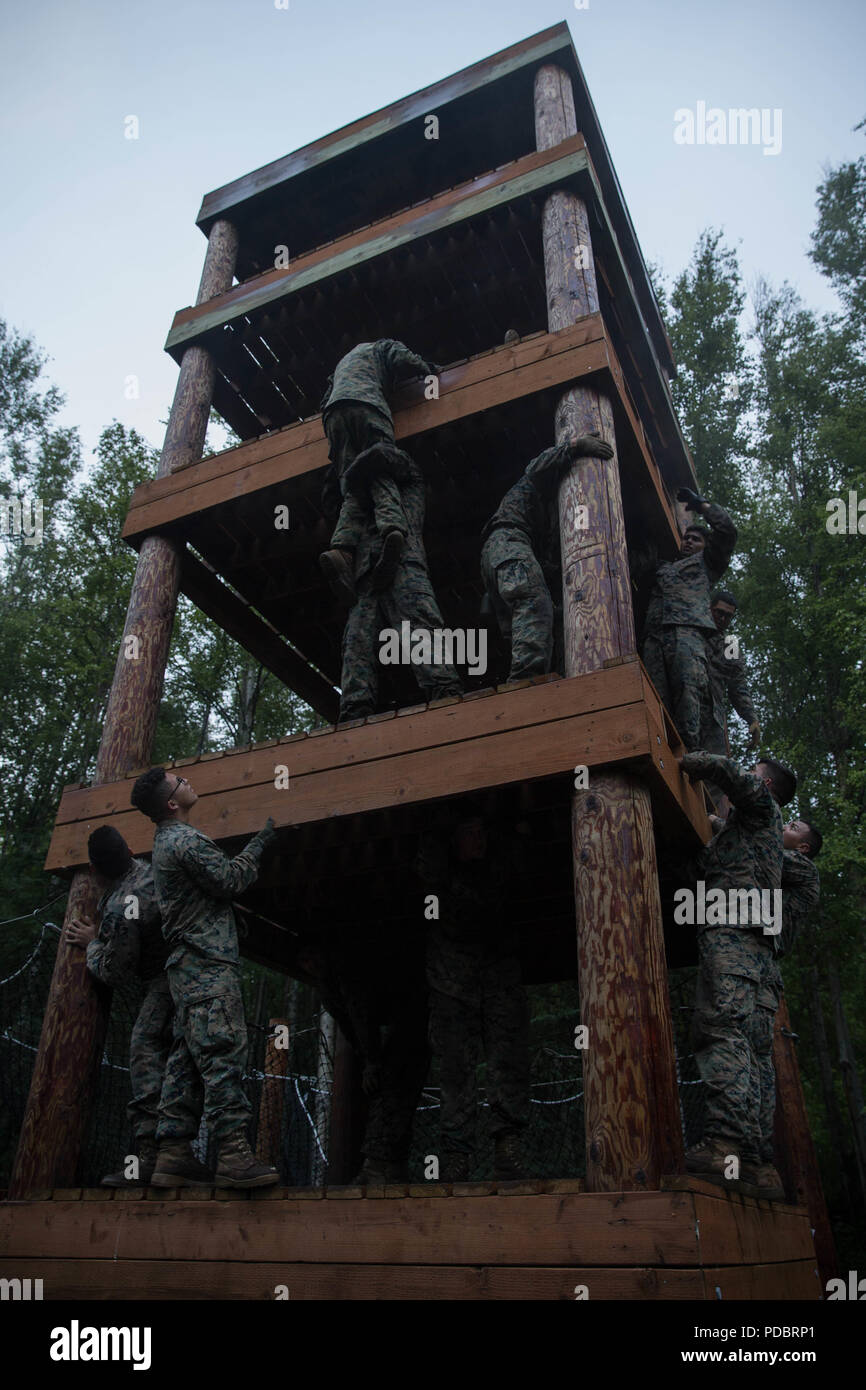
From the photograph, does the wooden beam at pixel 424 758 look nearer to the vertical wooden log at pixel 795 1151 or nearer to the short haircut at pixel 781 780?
the short haircut at pixel 781 780

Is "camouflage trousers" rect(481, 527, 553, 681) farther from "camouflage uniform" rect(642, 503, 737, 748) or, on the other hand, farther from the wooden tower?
"camouflage uniform" rect(642, 503, 737, 748)

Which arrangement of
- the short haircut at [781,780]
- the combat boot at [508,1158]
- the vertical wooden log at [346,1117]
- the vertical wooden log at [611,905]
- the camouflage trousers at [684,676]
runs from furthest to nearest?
the vertical wooden log at [346,1117] < the camouflage trousers at [684,676] < the short haircut at [781,780] < the combat boot at [508,1158] < the vertical wooden log at [611,905]

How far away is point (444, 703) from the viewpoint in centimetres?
470

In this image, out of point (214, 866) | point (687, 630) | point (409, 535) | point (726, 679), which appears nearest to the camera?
point (214, 866)

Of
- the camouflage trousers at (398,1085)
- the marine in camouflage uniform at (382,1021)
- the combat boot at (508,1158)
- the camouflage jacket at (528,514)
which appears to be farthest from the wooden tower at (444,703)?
the combat boot at (508,1158)

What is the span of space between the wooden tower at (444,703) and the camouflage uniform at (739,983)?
240mm

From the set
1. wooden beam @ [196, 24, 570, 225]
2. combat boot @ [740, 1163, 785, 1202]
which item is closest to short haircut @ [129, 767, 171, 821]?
combat boot @ [740, 1163, 785, 1202]

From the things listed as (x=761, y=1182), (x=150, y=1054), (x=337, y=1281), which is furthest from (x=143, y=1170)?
(x=761, y=1182)

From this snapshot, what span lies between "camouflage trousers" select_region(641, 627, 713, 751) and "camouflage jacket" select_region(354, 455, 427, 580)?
1.98 m

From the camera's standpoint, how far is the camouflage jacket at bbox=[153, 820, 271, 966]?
444cm

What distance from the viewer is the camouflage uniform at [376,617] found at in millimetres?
5371

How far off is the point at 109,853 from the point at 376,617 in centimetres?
216

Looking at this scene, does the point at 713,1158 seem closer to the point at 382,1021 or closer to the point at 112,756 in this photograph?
the point at 382,1021

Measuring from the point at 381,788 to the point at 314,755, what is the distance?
523 mm
